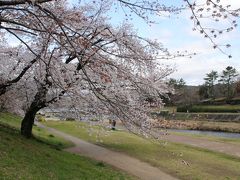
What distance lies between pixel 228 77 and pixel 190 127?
47.0 metres

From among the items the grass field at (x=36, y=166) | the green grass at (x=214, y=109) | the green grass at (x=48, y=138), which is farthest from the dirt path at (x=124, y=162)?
the green grass at (x=214, y=109)

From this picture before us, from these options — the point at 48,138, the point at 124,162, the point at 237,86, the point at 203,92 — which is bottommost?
the point at 124,162

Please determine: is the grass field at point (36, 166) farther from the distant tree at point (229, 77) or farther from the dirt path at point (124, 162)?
the distant tree at point (229, 77)

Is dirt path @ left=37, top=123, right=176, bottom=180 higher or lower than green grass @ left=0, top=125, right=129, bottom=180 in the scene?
lower

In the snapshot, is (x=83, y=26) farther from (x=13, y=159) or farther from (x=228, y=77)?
(x=228, y=77)

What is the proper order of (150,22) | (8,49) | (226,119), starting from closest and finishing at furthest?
(150,22) → (8,49) → (226,119)

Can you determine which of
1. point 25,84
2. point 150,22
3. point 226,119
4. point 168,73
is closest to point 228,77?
point 226,119

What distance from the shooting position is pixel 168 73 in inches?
915

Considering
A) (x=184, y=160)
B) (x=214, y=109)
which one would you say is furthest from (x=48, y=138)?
(x=214, y=109)

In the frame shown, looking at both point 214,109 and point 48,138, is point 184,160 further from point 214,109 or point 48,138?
point 214,109

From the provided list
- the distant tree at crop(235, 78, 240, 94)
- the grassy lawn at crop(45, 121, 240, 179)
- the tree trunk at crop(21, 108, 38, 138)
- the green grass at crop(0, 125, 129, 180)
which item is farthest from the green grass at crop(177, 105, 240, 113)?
the green grass at crop(0, 125, 129, 180)

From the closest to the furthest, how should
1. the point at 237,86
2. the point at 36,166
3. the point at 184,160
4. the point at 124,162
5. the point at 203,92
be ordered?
the point at 36,166 → the point at 124,162 → the point at 184,160 → the point at 237,86 → the point at 203,92

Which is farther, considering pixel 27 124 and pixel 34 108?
pixel 27 124

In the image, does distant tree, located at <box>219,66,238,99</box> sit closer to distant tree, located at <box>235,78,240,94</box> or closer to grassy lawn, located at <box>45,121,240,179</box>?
distant tree, located at <box>235,78,240,94</box>
